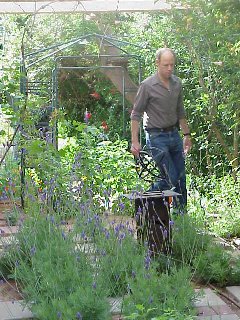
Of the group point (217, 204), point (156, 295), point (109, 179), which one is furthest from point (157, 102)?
point (156, 295)

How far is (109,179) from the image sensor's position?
6.53 m

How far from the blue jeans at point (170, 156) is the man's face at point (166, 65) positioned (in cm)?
47

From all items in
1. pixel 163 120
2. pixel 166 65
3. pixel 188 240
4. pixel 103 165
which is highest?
pixel 166 65

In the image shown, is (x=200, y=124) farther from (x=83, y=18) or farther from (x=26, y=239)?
(x=26, y=239)

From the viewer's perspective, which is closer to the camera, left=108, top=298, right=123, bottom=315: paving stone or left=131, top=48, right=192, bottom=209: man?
left=108, top=298, right=123, bottom=315: paving stone

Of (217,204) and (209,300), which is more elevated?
(217,204)

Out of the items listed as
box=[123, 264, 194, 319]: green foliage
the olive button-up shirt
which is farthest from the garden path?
the olive button-up shirt

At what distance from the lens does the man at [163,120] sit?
5.79 meters

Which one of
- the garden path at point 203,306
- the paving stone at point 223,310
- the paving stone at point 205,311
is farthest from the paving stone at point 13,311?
the paving stone at point 223,310

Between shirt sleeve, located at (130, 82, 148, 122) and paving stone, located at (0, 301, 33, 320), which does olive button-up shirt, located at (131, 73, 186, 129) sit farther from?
paving stone, located at (0, 301, 33, 320)

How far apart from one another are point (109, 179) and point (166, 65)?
4.48ft

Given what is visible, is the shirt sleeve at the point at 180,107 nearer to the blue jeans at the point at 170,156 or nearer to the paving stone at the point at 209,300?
the blue jeans at the point at 170,156

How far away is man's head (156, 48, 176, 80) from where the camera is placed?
5599 millimetres

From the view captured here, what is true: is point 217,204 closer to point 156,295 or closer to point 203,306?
point 203,306
